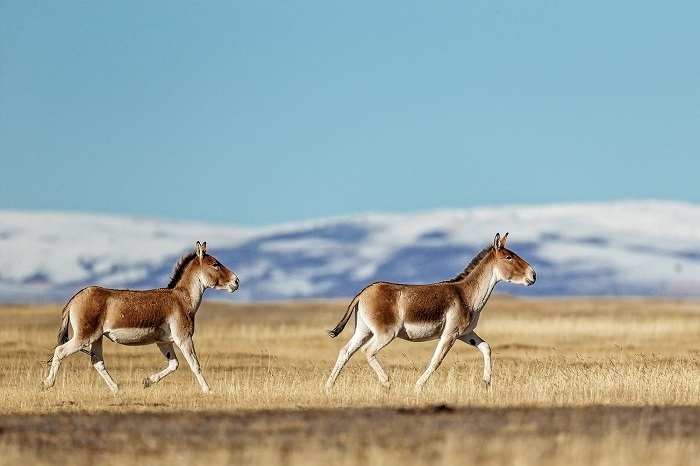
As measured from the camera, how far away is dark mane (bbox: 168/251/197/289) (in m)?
22.8

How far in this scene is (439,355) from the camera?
21.5 meters

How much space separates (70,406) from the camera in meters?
18.7

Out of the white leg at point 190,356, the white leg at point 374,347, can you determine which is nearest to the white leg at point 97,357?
the white leg at point 190,356

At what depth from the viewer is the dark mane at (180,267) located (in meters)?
22.8

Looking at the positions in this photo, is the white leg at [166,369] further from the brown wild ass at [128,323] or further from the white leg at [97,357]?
the white leg at [97,357]

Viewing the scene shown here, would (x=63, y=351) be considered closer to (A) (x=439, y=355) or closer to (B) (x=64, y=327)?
(B) (x=64, y=327)

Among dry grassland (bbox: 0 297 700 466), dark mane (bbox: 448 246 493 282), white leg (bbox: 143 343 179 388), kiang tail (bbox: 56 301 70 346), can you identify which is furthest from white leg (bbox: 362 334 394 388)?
kiang tail (bbox: 56 301 70 346)

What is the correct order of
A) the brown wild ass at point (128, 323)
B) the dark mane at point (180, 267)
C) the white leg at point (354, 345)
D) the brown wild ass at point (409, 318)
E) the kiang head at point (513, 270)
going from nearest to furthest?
the brown wild ass at point (128, 323)
the white leg at point (354, 345)
the brown wild ass at point (409, 318)
the dark mane at point (180, 267)
the kiang head at point (513, 270)

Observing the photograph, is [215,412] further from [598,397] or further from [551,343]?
[551,343]

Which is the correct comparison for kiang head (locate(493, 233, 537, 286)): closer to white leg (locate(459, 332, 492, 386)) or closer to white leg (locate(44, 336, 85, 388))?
white leg (locate(459, 332, 492, 386))

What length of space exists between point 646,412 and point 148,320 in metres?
8.50

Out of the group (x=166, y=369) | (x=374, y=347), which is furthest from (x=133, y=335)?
(x=374, y=347)

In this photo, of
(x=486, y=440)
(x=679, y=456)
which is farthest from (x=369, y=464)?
(x=679, y=456)

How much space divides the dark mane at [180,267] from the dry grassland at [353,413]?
1.80m
